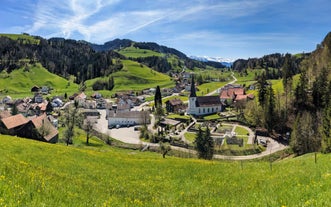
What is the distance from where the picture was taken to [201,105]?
13075cm

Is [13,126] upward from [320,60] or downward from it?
downward

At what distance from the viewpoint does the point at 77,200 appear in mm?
9844

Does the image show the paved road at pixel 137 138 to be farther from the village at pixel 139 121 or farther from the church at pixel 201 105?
the church at pixel 201 105

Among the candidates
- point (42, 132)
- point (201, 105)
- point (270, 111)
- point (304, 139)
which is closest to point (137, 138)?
point (42, 132)

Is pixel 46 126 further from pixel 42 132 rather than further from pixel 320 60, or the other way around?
pixel 320 60

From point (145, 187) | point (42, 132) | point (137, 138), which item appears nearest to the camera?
point (145, 187)

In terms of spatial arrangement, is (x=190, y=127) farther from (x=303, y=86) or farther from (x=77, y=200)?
(x=77, y=200)

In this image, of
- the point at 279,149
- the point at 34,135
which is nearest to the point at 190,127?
the point at 279,149

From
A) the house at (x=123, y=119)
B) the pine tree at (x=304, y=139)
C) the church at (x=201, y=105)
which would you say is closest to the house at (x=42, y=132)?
the house at (x=123, y=119)

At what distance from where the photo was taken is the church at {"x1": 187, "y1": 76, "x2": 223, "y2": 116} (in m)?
130

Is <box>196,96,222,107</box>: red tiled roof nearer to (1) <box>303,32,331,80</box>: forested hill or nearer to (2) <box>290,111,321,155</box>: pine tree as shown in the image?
(1) <box>303,32,331,80</box>: forested hill

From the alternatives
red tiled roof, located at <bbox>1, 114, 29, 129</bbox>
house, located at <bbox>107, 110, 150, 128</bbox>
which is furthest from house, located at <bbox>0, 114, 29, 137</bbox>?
house, located at <bbox>107, 110, 150, 128</bbox>

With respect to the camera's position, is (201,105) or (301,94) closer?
(301,94)

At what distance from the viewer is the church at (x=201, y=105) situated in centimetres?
12962
